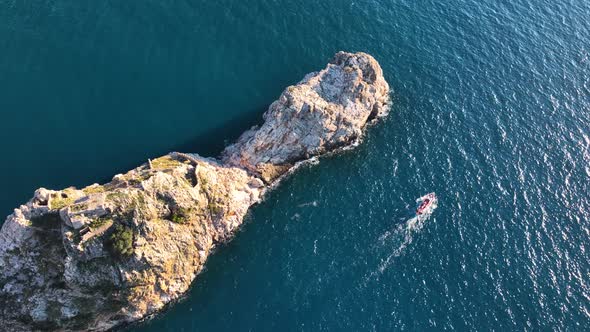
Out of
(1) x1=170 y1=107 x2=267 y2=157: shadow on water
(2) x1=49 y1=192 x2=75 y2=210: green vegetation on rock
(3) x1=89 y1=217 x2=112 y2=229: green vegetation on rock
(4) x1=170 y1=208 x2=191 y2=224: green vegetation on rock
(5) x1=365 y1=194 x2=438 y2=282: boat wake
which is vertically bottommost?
(5) x1=365 y1=194 x2=438 y2=282: boat wake

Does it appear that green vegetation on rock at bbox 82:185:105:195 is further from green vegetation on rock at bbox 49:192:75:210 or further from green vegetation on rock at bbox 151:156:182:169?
green vegetation on rock at bbox 151:156:182:169

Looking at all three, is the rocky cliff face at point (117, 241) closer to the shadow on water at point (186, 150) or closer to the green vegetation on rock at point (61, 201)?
the green vegetation on rock at point (61, 201)

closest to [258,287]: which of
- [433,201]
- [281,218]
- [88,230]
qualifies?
[281,218]

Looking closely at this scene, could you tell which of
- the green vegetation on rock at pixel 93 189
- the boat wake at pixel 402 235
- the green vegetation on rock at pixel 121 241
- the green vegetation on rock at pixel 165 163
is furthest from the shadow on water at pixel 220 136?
the boat wake at pixel 402 235

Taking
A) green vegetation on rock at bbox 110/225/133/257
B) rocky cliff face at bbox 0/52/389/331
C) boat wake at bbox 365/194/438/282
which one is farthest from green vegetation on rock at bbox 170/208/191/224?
boat wake at bbox 365/194/438/282

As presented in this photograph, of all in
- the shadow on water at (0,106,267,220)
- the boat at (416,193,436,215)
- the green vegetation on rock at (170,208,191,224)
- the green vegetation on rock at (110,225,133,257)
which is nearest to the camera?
the green vegetation on rock at (110,225,133,257)

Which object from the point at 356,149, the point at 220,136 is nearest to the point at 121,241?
the point at 220,136
